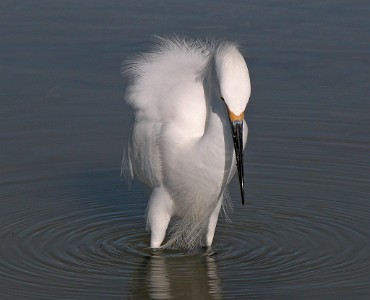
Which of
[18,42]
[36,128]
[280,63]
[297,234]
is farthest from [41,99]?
[297,234]

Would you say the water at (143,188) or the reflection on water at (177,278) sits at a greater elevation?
the water at (143,188)

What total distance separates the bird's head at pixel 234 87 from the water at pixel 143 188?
3.13 feet

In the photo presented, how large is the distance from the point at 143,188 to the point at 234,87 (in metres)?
2.25

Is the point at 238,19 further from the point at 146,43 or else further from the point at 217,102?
the point at 217,102

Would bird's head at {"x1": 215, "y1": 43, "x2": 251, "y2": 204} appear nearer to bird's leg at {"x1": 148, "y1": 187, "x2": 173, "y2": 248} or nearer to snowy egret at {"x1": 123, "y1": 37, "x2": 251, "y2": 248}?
snowy egret at {"x1": 123, "y1": 37, "x2": 251, "y2": 248}

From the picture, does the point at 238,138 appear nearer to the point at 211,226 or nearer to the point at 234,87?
the point at 234,87

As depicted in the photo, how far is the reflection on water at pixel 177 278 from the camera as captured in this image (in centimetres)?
569

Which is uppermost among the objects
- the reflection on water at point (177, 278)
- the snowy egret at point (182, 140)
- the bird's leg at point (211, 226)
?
the snowy egret at point (182, 140)

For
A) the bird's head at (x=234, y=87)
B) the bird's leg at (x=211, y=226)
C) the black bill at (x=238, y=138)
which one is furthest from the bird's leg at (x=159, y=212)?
the bird's head at (x=234, y=87)

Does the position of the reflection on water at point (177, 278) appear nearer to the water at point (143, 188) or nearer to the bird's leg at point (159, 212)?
the water at point (143, 188)

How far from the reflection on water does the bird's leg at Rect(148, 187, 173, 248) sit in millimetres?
139

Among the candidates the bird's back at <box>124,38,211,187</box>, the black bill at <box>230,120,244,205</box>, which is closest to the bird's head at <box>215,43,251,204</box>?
the black bill at <box>230,120,244,205</box>

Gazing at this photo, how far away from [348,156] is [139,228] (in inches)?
69.4

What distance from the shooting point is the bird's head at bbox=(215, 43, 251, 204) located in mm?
5090
